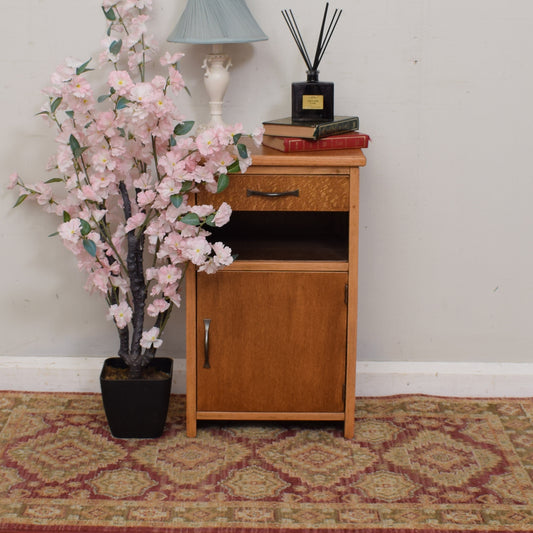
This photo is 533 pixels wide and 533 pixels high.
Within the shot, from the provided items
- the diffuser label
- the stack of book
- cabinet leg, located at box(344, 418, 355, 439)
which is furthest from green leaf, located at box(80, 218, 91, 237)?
cabinet leg, located at box(344, 418, 355, 439)

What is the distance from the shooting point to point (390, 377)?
109 inches

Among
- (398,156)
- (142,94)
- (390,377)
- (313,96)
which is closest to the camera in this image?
(142,94)

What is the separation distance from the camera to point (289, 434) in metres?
2.51

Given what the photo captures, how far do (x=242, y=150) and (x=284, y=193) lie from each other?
0.64 feet

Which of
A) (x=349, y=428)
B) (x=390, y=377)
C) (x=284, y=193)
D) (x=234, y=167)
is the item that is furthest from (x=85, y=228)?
(x=390, y=377)

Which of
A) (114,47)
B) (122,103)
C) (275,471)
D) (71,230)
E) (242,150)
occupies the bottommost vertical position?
(275,471)

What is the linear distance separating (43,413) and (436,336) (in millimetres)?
1301

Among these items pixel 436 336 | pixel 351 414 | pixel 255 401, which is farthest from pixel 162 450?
pixel 436 336

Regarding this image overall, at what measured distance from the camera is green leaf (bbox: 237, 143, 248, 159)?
2172 millimetres

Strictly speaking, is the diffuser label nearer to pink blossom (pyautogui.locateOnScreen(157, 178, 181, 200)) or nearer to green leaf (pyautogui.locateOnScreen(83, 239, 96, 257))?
pink blossom (pyautogui.locateOnScreen(157, 178, 181, 200))

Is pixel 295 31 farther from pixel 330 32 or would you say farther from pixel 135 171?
pixel 135 171

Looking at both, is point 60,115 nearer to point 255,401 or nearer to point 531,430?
point 255,401

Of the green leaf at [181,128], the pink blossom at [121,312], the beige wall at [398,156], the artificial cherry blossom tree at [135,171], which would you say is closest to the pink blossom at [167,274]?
the artificial cherry blossom tree at [135,171]

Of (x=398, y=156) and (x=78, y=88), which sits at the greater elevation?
(x=78, y=88)
